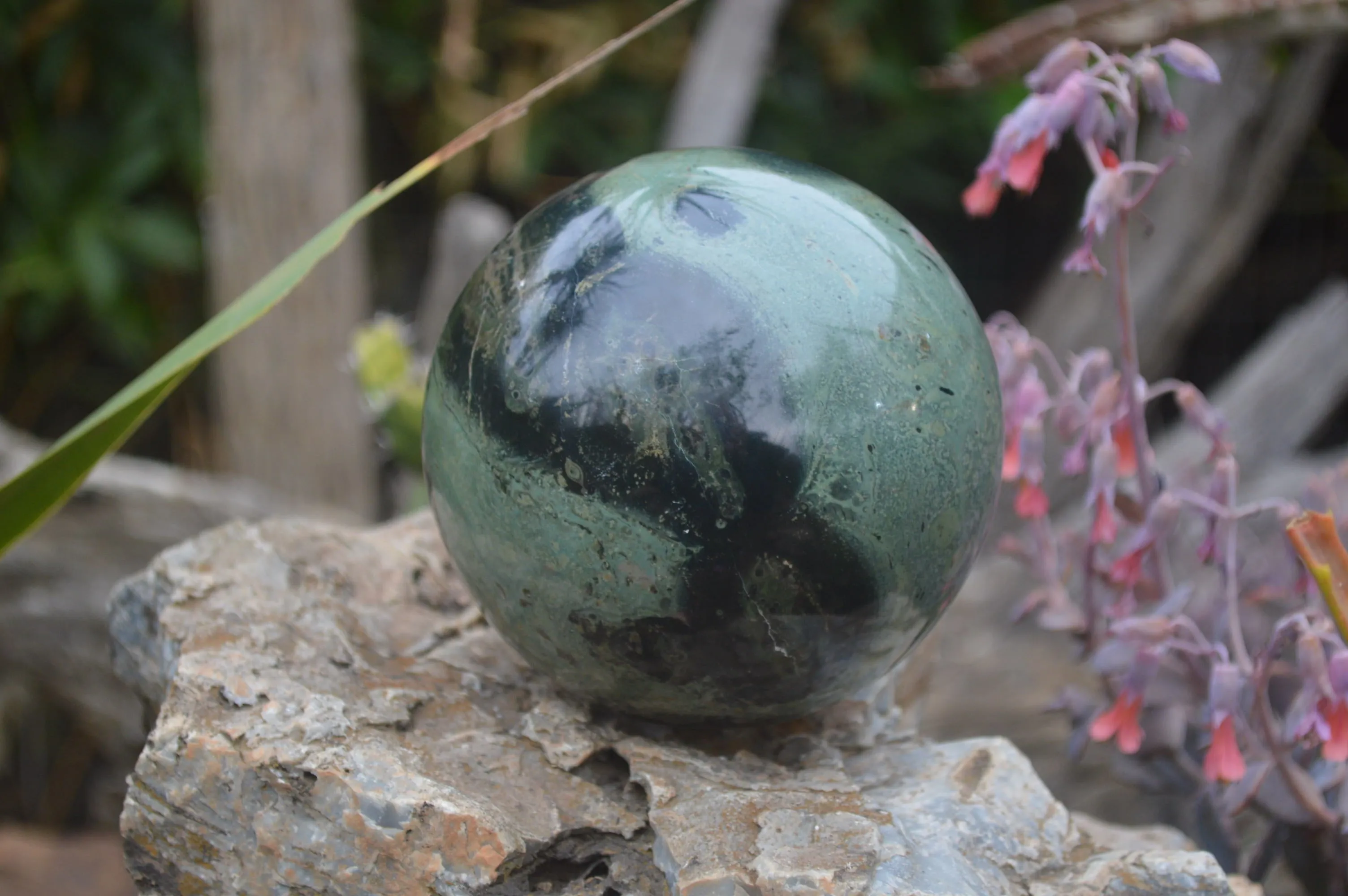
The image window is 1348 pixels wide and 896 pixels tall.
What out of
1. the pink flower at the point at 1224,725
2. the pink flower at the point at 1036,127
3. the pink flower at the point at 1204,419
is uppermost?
the pink flower at the point at 1036,127

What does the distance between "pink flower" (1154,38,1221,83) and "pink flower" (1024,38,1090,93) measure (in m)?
0.11

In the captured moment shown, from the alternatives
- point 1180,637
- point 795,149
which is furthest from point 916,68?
point 1180,637

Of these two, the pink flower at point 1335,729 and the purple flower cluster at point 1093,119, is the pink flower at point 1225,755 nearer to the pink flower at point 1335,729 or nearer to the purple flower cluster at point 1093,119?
the pink flower at point 1335,729

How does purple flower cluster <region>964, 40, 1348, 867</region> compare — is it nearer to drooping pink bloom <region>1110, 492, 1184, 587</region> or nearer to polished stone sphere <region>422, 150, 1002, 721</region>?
drooping pink bloom <region>1110, 492, 1184, 587</region>

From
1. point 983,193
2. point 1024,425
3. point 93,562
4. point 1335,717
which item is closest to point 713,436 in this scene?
point 1024,425

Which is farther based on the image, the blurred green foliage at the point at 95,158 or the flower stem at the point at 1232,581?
the blurred green foliage at the point at 95,158

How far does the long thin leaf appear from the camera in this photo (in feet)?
5.26

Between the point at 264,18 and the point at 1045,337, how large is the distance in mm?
2887

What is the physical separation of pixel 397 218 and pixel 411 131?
1.32 feet

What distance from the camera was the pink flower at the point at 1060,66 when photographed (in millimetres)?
1805

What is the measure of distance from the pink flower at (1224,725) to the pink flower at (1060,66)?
3.06 ft

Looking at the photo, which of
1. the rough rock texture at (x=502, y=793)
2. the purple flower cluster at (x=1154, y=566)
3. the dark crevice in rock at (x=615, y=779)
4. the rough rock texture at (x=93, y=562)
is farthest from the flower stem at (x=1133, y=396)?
the rough rock texture at (x=93, y=562)

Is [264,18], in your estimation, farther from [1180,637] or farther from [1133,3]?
[1180,637]

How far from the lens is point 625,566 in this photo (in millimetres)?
1431
